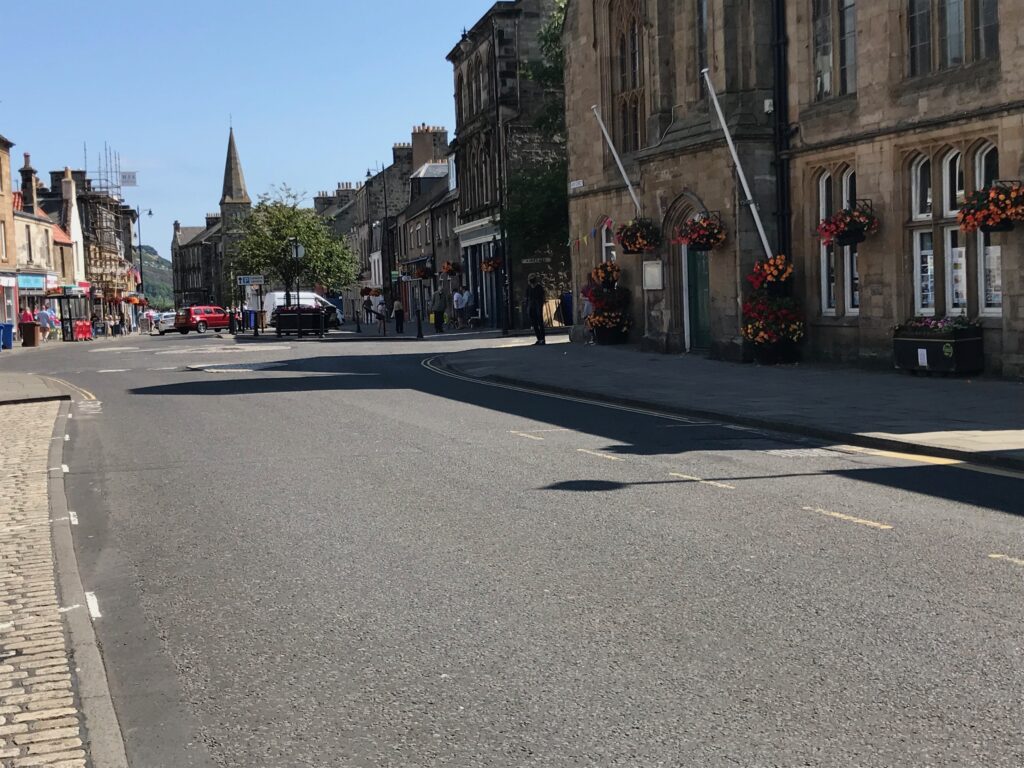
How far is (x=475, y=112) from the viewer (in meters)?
56.1

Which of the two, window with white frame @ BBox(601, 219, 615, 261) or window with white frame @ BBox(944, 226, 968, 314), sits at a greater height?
window with white frame @ BBox(601, 219, 615, 261)

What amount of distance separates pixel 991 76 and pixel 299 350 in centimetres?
2425

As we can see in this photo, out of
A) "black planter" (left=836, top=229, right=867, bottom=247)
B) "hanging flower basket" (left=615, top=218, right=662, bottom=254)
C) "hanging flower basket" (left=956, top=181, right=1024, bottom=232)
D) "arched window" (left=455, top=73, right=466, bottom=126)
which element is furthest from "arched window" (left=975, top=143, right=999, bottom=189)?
"arched window" (left=455, top=73, right=466, bottom=126)

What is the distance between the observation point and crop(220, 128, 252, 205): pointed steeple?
160 meters

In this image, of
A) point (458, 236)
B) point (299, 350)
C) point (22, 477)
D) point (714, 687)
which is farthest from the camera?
point (458, 236)

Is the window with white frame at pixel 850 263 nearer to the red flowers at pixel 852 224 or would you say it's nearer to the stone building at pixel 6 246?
the red flowers at pixel 852 224

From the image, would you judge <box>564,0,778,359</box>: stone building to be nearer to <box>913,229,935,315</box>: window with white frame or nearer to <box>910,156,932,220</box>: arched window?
<box>910,156,932,220</box>: arched window

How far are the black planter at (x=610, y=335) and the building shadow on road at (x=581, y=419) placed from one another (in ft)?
14.6

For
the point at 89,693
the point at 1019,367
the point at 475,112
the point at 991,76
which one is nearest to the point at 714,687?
the point at 89,693

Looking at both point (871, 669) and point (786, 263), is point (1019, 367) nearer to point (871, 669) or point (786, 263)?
point (786, 263)

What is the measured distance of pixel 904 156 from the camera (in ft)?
66.2

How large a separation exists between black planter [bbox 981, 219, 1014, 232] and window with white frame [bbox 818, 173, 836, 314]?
17.5ft

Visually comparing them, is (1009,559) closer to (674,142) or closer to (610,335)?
(674,142)

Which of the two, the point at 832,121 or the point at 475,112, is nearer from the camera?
the point at 832,121
